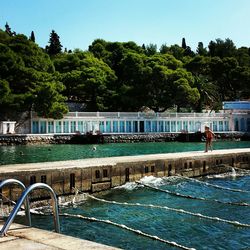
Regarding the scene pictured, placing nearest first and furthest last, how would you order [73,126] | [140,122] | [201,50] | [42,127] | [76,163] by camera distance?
Result: [76,163], [42,127], [73,126], [140,122], [201,50]

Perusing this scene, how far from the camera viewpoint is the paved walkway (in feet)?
23.7

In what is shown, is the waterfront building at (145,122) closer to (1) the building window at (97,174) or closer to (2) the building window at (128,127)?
(2) the building window at (128,127)

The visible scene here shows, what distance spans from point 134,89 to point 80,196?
5945 cm

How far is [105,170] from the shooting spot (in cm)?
2081

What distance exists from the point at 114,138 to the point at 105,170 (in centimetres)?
5038

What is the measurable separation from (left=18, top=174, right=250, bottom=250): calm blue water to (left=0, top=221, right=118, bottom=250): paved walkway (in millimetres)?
3811

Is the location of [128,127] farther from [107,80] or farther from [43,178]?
[43,178]

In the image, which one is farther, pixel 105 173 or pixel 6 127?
pixel 6 127

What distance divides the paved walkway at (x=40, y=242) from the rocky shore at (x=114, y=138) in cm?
5559

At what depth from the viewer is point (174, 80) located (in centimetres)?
7612

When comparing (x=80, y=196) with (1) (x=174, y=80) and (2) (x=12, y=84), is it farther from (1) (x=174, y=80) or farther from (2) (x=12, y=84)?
(1) (x=174, y=80)

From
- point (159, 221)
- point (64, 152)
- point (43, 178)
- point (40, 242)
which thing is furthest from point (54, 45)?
point (40, 242)

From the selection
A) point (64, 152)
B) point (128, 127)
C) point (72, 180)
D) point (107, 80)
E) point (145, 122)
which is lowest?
point (64, 152)

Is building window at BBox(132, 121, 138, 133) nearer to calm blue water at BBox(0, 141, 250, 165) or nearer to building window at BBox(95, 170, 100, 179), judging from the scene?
calm blue water at BBox(0, 141, 250, 165)
